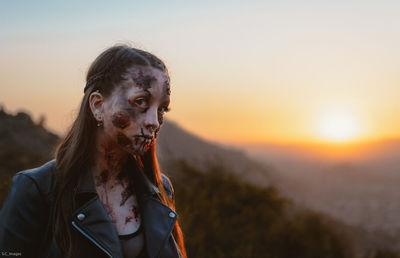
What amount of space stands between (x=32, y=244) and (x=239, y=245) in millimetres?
4480

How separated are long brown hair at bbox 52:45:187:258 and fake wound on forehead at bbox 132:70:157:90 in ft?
0.20

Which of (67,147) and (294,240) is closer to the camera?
(67,147)

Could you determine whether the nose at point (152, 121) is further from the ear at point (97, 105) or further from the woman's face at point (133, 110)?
the ear at point (97, 105)

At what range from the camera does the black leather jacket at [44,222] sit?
1662 millimetres

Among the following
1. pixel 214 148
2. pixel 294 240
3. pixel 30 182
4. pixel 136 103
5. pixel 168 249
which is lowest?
pixel 214 148

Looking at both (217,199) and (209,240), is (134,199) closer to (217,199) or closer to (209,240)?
(209,240)

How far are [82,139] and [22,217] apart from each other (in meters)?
0.43

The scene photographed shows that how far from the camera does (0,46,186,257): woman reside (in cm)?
170

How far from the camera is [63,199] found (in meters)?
1.75

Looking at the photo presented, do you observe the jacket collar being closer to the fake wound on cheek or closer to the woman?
the woman

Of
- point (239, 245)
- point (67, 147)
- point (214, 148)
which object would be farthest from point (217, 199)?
point (214, 148)

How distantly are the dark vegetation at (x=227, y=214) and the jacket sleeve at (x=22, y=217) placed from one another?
3.41 metres

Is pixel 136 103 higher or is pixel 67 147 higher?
pixel 136 103

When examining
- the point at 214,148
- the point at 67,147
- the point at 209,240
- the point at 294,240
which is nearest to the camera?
the point at 67,147
